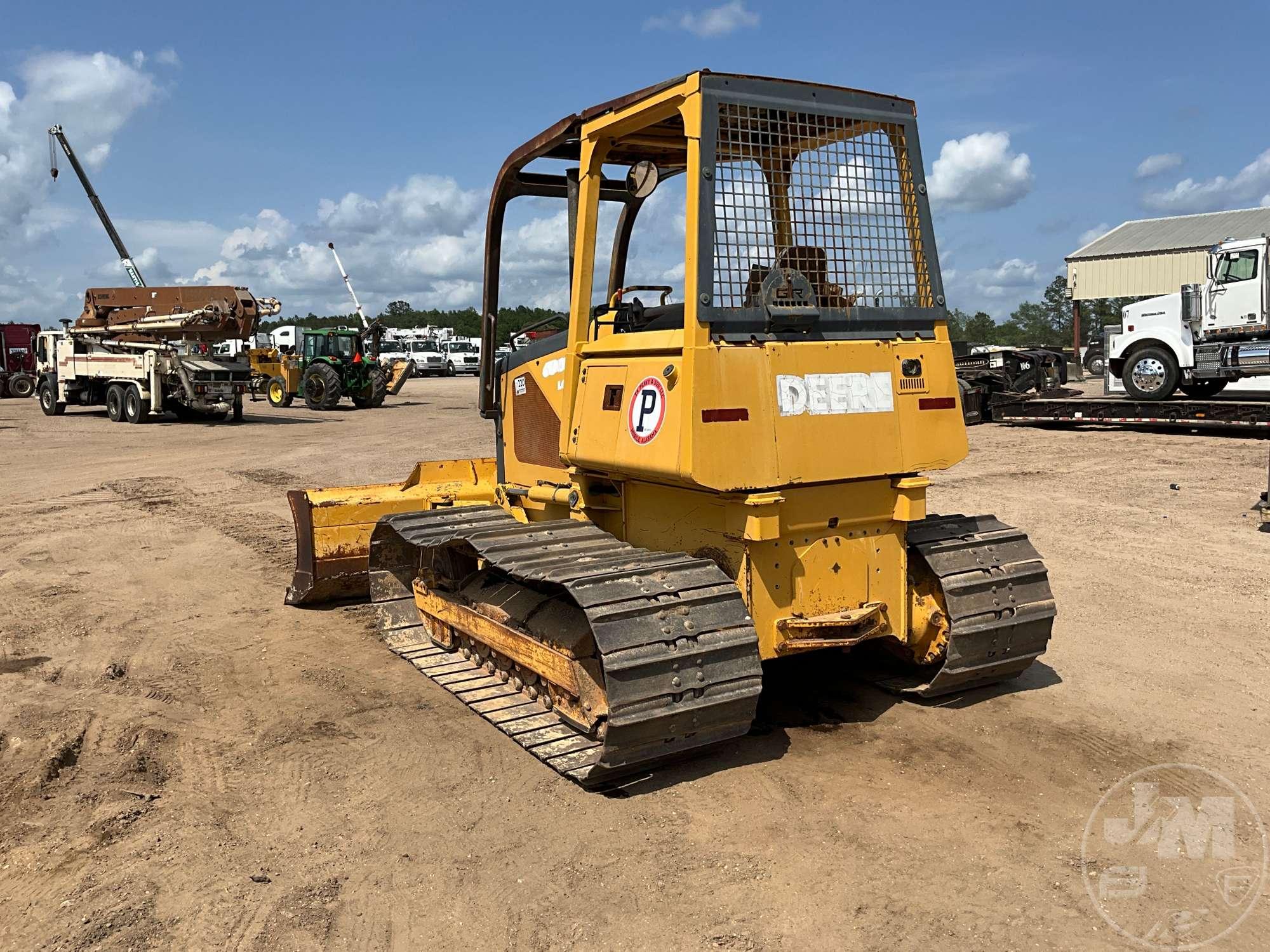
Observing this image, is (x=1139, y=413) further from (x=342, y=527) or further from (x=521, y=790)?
(x=521, y=790)

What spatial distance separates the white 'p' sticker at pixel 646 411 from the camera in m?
4.60

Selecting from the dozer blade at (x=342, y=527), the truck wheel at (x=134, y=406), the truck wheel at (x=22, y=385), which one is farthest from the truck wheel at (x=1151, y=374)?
the truck wheel at (x=22, y=385)

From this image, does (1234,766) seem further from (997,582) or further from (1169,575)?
(1169,575)

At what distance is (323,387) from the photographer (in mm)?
29359

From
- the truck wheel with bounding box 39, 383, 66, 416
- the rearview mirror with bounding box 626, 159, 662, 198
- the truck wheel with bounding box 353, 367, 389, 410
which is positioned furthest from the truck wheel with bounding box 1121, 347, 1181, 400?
the truck wheel with bounding box 39, 383, 66, 416

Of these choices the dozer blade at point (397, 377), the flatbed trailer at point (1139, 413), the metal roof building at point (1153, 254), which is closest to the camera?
the flatbed trailer at point (1139, 413)

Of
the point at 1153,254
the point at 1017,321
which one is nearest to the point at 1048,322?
the point at 1017,321

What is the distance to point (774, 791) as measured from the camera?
443 centimetres

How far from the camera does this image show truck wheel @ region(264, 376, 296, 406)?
3164 centimetres

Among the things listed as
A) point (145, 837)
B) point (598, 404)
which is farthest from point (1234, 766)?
point (145, 837)

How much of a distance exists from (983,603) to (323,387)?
87.2ft

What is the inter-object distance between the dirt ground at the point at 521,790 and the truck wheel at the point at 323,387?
21.2 meters

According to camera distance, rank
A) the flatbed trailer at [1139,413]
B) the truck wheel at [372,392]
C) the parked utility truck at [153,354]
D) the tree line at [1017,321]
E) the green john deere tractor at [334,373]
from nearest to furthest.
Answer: the flatbed trailer at [1139,413] < the parked utility truck at [153,354] < the green john deere tractor at [334,373] < the truck wheel at [372,392] < the tree line at [1017,321]

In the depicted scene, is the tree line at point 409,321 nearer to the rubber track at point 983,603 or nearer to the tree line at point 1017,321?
the tree line at point 1017,321
